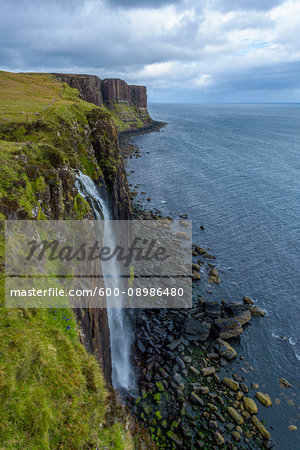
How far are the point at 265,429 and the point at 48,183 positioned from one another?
82.6ft

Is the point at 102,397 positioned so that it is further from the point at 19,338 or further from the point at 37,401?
the point at 19,338

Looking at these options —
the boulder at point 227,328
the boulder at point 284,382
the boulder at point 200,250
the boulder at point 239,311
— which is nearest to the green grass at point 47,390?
the boulder at point 284,382

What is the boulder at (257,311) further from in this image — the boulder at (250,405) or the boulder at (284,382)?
the boulder at (250,405)

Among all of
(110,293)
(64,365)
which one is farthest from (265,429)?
(64,365)

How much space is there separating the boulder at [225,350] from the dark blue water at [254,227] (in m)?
1.10

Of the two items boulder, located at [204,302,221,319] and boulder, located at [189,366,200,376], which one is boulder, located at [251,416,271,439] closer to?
boulder, located at [189,366,200,376]

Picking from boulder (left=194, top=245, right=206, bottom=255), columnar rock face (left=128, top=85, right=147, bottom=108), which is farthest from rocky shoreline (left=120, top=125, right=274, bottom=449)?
columnar rock face (left=128, top=85, right=147, bottom=108)

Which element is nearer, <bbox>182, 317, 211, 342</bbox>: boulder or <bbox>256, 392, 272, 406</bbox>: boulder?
<bbox>256, 392, 272, 406</bbox>: boulder

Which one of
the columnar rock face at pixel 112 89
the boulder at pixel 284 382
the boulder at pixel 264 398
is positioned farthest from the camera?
the columnar rock face at pixel 112 89

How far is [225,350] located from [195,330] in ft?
11.8

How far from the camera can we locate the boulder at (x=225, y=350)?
2620 cm

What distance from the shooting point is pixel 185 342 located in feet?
89.5

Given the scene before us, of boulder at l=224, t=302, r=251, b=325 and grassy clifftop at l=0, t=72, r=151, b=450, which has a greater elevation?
grassy clifftop at l=0, t=72, r=151, b=450

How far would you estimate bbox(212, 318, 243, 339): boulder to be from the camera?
93.2 feet
